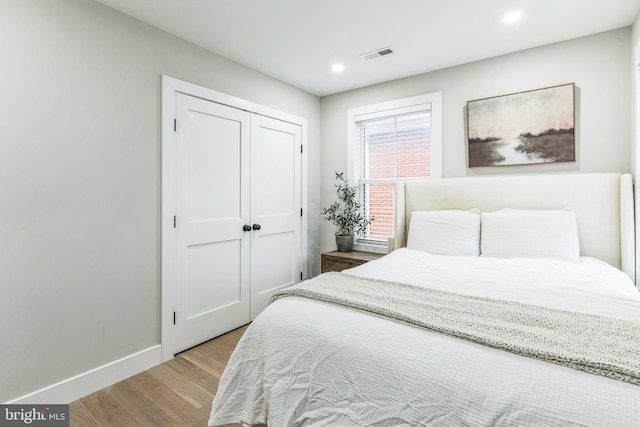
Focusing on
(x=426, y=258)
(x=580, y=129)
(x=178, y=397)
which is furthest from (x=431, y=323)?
(x=580, y=129)

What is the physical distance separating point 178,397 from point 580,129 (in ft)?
11.5

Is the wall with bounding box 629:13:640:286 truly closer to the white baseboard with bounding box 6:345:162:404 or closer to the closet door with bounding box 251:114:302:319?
the closet door with bounding box 251:114:302:319

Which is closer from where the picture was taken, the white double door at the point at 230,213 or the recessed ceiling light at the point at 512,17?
the recessed ceiling light at the point at 512,17

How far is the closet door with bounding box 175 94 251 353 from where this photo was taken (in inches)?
100

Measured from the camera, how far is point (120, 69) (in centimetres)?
215

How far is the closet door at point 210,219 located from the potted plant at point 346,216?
1.11 meters

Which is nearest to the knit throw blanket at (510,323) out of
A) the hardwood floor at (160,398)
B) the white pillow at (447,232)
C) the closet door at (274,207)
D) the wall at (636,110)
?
the hardwood floor at (160,398)

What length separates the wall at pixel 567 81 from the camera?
2428 mm

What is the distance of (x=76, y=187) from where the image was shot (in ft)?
6.43

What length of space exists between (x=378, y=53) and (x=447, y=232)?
1.67 m

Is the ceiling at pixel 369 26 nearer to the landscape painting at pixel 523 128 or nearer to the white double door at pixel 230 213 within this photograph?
the landscape painting at pixel 523 128

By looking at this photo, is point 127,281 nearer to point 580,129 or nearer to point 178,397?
point 178,397

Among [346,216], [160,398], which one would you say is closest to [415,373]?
[160,398]

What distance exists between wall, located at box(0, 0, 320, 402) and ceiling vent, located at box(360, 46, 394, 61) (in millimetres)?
1575
